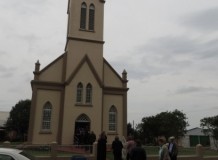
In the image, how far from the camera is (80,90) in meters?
28.4

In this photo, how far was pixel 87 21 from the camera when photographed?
3069cm

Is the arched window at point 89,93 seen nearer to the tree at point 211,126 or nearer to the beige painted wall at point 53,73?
the beige painted wall at point 53,73

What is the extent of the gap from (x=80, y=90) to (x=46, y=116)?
157 inches

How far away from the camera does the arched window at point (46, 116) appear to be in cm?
2716

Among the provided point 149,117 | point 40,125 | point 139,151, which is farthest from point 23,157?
point 149,117

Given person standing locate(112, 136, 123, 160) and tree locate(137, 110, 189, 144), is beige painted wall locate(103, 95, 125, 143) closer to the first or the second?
person standing locate(112, 136, 123, 160)

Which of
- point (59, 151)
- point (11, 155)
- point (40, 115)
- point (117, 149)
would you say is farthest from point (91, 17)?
point (11, 155)

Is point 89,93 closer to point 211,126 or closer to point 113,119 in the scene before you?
point 113,119

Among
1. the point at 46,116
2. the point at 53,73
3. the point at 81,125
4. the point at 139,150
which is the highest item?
the point at 53,73

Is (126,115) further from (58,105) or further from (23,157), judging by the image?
(23,157)

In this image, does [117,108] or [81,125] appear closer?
[81,125]

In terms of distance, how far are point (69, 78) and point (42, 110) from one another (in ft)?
12.7

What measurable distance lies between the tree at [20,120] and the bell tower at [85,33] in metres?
33.5

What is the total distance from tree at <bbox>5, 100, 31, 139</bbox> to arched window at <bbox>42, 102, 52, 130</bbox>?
1335 inches
